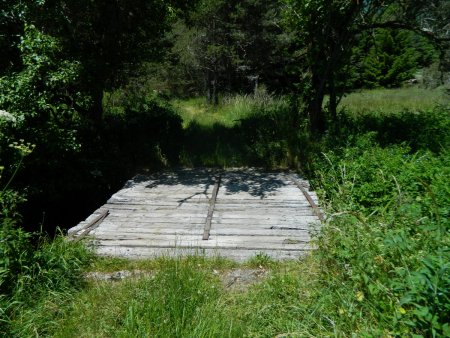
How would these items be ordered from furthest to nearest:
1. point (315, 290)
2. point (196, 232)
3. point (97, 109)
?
point (97, 109), point (196, 232), point (315, 290)

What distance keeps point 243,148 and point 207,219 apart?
461 cm

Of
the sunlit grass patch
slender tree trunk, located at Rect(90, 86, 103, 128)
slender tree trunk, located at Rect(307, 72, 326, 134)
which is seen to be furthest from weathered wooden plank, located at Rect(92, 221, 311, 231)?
the sunlit grass patch

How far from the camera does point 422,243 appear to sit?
2992mm

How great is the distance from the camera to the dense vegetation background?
299 cm

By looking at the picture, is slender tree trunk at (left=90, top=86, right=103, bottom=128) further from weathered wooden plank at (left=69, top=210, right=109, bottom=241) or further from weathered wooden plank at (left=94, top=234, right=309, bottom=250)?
weathered wooden plank at (left=94, top=234, right=309, bottom=250)

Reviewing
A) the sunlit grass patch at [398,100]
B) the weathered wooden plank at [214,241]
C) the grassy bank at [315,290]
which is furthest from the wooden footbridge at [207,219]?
the sunlit grass patch at [398,100]

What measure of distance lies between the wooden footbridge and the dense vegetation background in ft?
1.58

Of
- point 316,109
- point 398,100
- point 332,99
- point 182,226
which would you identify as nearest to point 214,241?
point 182,226

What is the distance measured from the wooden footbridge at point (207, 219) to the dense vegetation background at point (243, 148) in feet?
1.58

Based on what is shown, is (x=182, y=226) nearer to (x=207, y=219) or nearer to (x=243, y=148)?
(x=207, y=219)

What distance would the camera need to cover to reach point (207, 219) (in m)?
5.67

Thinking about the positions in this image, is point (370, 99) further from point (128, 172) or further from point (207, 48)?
point (128, 172)

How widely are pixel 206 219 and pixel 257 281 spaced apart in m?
1.76

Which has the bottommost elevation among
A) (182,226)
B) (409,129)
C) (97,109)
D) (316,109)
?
(182,226)
